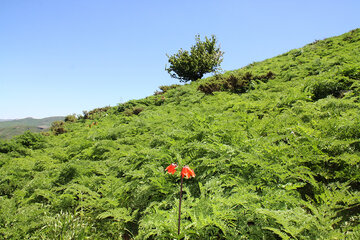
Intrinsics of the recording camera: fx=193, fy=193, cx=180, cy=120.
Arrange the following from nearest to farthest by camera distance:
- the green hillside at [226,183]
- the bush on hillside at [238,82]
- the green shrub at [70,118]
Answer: the green hillside at [226,183], the bush on hillside at [238,82], the green shrub at [70,118]

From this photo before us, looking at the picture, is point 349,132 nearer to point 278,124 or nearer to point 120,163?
point 278,124

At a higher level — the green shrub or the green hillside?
the green shrub

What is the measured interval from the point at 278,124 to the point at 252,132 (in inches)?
38.0

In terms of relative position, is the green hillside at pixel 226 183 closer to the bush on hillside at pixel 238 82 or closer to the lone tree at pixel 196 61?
the bush on hillside at pixel 238 82

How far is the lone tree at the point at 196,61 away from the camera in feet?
81.3

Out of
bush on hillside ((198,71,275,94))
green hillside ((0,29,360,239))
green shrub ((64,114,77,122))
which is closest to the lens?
green hillside ((0,29,360,239))

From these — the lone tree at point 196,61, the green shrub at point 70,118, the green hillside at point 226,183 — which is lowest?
the green hillside at point 226,183

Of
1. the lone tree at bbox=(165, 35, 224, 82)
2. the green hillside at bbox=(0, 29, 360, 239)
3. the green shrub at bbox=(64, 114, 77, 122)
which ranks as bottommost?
the green hillside at bbox=(0, 29, 360, 239)

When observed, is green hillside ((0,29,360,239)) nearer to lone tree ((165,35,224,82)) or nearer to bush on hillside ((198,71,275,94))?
bush on hillside ((198,71,275,94))

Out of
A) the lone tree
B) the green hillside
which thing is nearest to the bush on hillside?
the green hillside

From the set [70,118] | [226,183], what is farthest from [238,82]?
[70,118]

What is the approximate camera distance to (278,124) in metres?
5.06

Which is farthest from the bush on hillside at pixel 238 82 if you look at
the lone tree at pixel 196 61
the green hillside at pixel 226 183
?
the lone tree at pixel 196 61

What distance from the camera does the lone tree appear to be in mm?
24781
